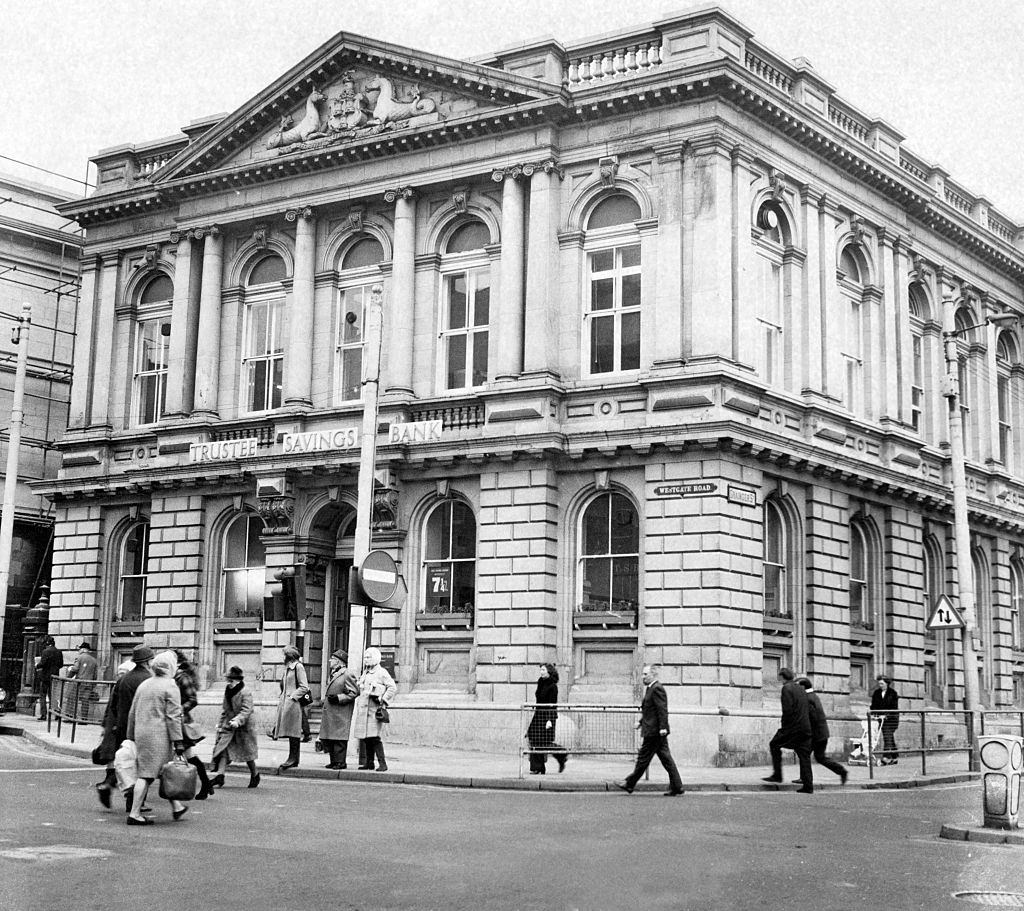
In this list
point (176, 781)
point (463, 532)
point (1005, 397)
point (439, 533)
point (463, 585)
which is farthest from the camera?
point (1005, 397)

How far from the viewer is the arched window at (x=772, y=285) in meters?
30.9

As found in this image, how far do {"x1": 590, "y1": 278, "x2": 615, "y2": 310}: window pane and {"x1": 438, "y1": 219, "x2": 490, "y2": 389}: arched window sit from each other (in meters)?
2.50

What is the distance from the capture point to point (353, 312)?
34.2 metres

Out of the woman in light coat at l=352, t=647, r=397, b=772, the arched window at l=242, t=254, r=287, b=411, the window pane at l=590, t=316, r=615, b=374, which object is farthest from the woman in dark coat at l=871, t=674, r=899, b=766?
the arched window at l=242, t=254, r=287, b=411

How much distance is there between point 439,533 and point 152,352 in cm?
1038

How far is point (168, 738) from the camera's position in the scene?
595 inches

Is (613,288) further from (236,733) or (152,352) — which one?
(236,733)

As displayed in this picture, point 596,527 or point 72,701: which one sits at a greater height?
point 596,527

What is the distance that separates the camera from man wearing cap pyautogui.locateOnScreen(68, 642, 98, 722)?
28913mm

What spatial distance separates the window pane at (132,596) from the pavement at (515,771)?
6.13m

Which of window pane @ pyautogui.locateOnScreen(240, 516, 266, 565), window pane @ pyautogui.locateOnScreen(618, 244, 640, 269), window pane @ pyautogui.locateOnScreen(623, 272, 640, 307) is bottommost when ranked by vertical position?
window pane @ pyautogui.locateOnScreen(240, 516, 266, 565)

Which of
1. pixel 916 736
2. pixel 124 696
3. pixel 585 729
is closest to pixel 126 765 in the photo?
pixel 124 696

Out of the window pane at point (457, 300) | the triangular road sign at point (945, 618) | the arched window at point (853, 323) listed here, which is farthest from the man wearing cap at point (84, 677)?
the arched window at point (853, 323)

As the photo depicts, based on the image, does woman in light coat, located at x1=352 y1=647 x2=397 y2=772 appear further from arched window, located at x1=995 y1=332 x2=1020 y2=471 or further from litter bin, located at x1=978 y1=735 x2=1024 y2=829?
arched window, located at x1=995 y1=332 x2=1020 y2=471
